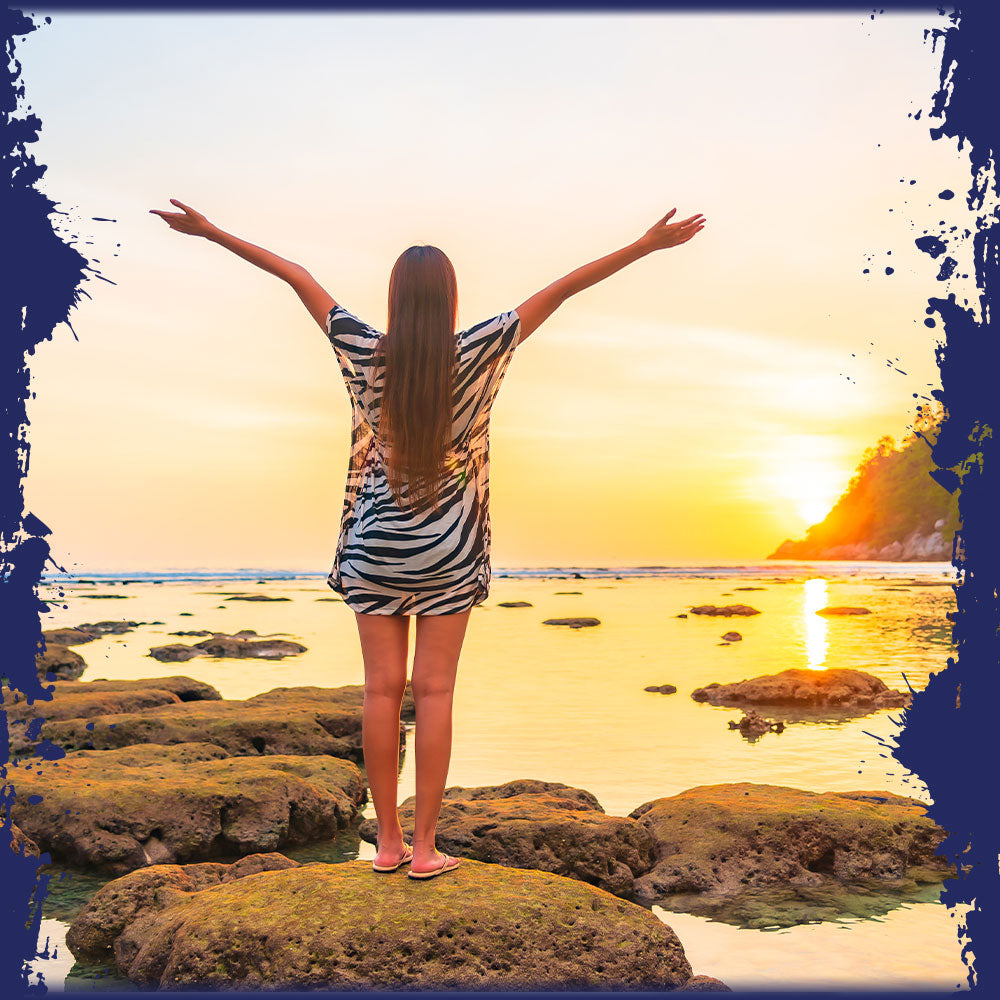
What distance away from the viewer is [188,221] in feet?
15.0

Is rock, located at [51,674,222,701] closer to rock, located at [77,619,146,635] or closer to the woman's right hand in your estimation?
the woman's right hand

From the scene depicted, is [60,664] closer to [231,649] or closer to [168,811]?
[231,649]

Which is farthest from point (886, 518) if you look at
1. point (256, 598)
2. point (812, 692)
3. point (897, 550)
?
point (812, 692)

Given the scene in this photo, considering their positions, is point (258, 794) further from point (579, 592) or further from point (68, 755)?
point (579, 592)

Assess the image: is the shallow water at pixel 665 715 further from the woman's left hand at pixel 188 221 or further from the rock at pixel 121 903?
the woman's left hand at pixel 188 221

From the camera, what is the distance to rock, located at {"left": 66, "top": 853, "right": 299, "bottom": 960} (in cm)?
516

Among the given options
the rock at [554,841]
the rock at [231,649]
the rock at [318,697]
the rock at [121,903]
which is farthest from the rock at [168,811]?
the rock at [231,649]

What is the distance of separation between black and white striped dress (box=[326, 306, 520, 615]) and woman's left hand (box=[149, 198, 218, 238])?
2.37 feet

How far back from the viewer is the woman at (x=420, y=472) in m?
4.38

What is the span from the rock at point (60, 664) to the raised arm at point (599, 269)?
14.9m

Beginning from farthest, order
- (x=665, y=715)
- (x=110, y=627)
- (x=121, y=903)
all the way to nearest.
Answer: (x=110, y=627) < (x=665, y=715) < (x=121, y=903)

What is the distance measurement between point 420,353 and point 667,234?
4.25ft

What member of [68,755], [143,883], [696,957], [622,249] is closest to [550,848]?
[696,957]

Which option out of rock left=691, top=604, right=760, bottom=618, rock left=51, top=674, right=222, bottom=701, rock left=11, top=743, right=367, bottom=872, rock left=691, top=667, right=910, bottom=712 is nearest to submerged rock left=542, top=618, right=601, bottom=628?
rock left=691, top=604, right=760, bottom=618
